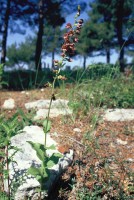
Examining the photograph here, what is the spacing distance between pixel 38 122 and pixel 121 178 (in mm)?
→ 1767

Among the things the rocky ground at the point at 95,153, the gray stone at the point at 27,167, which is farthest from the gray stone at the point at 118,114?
the gray stone at the point at 27,167

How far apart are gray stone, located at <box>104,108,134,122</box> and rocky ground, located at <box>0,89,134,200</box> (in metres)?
0.06

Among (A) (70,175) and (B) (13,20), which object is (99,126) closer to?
(A) (70,175)

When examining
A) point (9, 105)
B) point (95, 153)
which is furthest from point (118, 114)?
point (9, 105)

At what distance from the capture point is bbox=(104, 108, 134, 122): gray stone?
189 inches

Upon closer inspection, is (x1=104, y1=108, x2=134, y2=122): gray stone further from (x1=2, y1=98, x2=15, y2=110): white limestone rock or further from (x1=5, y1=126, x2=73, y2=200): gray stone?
(x1=2, y1=98, x2=15, y2=110): white limestone rock

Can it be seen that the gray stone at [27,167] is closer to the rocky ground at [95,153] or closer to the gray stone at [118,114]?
the rocky ground at [95,153]

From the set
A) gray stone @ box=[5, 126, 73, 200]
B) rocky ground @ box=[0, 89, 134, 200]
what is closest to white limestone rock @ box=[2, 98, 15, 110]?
rocky ground @ box=[0, 89, 134, 200]

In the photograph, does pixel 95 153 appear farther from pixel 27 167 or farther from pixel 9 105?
pixel 9 105

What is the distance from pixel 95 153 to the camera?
3.39 m

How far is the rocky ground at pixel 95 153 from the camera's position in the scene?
3125mm

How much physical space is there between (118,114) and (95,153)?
1651 mm

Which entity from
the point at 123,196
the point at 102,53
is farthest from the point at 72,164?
the point at 102,53

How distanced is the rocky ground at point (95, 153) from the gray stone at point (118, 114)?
0.06m
